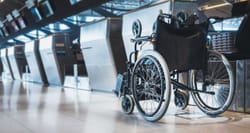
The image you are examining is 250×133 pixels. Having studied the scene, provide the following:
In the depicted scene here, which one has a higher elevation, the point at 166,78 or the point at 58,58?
the point at 58,58

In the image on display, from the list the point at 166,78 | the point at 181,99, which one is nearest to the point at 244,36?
the point at 181,99

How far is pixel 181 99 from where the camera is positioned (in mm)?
3219

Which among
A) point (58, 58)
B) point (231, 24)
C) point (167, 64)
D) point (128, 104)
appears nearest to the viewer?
point (167, 64)

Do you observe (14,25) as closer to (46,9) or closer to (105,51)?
(46,9)

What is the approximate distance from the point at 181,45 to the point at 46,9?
342 inches

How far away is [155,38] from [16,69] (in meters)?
9.48

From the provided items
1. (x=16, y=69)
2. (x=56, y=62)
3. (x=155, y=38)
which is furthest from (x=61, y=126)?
(x=16, y=69)

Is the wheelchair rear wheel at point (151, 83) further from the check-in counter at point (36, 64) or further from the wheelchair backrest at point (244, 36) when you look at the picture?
the check-in counter at point (36, 64)

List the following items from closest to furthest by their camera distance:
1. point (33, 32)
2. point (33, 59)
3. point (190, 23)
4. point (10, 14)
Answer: point (190, 23) → point (33, 59) → point (10, 14) → point (33, 32)

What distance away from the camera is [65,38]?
7.64m

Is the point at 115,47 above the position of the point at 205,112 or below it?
above

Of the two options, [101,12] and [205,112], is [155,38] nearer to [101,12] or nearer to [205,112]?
[205,112]

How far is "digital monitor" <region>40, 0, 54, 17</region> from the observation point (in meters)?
10.3

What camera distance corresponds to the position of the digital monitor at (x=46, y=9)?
407 inches
